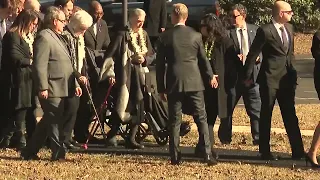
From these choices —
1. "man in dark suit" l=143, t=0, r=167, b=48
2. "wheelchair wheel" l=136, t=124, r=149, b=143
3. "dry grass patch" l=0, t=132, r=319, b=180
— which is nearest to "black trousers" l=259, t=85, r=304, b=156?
"dry grass patch" l=0, t=132, r=319, b=180

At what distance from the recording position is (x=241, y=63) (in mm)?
13242

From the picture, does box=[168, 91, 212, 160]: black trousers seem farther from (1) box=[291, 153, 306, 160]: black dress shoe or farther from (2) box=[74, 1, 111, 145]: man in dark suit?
(2) box=[74, 1, 111, 145]: man in dark suit

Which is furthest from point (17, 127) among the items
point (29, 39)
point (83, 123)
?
point (29, 39)

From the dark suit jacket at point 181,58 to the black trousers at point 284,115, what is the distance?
1.19 m

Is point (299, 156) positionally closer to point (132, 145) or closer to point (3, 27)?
point (132, 145)

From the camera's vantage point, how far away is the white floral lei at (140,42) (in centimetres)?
1304

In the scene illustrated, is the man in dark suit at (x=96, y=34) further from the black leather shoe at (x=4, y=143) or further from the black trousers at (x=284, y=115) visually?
the black trousers at (x=284, y=115)

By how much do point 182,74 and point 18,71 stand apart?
2605 mm

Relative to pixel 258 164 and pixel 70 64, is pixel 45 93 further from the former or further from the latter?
pixel 258 164

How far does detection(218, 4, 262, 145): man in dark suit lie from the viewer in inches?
539

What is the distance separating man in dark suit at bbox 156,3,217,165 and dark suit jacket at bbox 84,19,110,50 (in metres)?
2.56

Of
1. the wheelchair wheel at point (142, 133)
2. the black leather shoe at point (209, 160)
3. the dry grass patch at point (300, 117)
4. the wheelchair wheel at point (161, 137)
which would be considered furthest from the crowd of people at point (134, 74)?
the dry grass patch at point (300, 117)

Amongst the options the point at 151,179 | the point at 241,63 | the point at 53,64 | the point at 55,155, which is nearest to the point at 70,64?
the point at 53,64

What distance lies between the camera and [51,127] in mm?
11336
